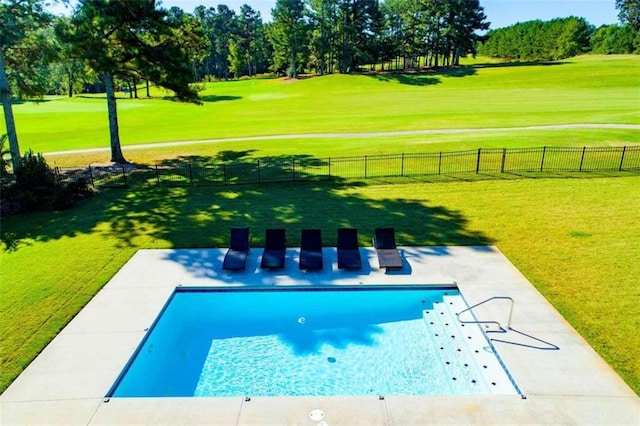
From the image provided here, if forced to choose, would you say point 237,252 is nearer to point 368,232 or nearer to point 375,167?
point 368,232

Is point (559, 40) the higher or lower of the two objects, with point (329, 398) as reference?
higher

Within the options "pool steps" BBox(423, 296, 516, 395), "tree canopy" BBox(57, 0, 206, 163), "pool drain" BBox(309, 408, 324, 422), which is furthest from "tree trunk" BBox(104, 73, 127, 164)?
"pool drain" BBox(309, 408, 324, 422)

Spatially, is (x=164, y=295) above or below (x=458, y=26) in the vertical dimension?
below

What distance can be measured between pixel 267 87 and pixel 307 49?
48.9 feet

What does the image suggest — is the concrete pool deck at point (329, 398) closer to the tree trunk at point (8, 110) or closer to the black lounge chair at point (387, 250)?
the black lounge chair at point (387, 250)

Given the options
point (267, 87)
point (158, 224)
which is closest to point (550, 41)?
point (267, 87)

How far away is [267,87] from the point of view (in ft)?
226

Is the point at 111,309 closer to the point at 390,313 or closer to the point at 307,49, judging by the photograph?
the point at 390,313

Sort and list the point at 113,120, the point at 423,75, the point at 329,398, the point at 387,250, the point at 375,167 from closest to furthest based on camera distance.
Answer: the point at 329,398
the point at 387,250
the point at 375,167
the point at 113,120
the point at 423,75

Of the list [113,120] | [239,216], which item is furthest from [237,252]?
[113,120]

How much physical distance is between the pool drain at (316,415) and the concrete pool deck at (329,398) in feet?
0.22

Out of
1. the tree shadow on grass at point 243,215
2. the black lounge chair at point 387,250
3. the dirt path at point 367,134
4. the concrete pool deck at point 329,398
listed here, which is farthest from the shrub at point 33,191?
the black lounge chair at point 387,250

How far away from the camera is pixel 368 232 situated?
47.1 feet

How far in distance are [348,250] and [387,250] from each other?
116 cm
